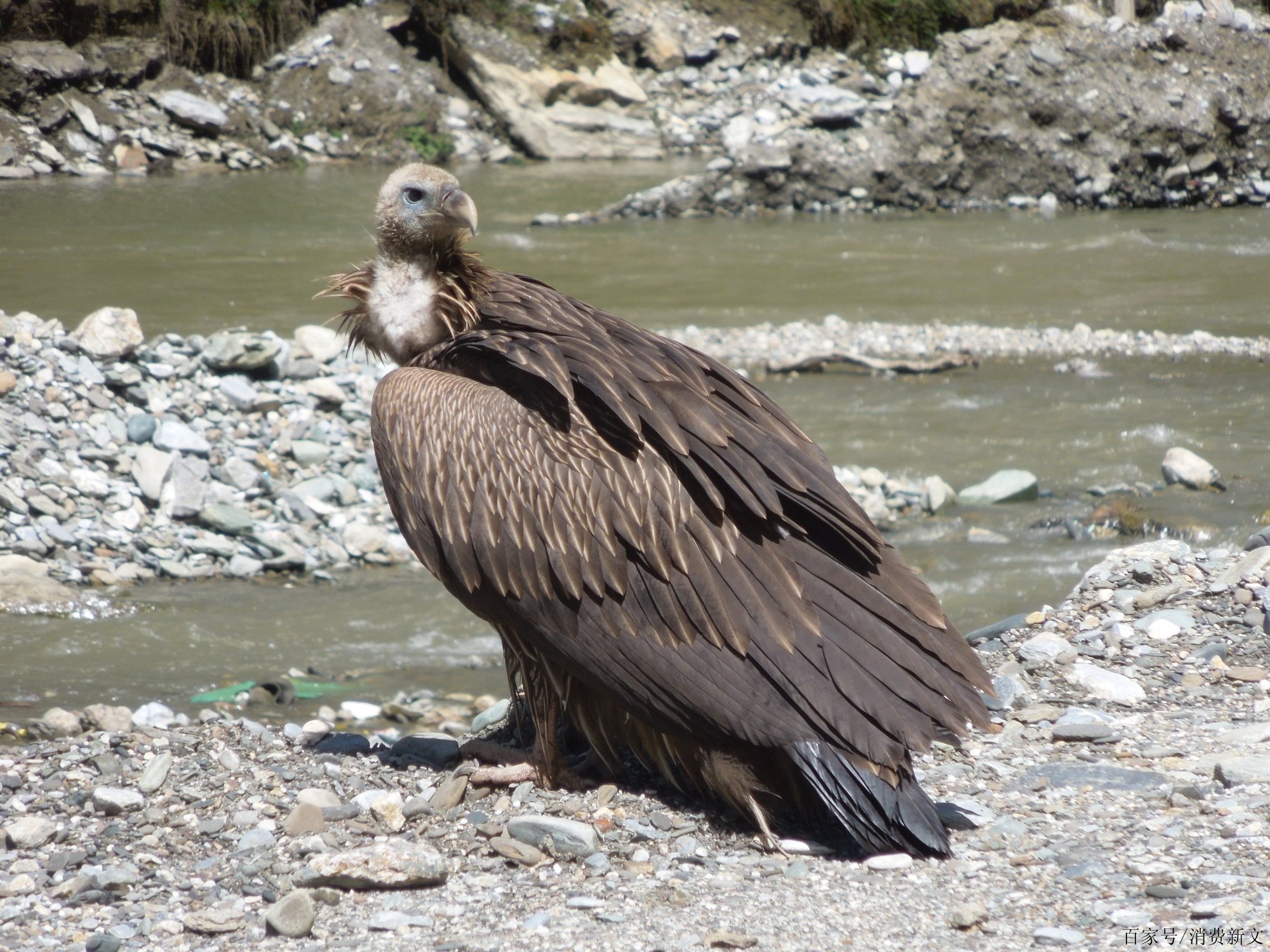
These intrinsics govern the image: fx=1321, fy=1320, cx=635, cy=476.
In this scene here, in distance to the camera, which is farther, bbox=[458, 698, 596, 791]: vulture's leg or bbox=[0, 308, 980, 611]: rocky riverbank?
bbox=[0, 308, 980, 611]: rocky riverbank

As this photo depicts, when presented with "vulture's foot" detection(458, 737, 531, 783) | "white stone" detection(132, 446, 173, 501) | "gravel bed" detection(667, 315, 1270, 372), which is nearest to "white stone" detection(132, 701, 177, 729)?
"vulture's foot" detection(458, 737, 531, 783)

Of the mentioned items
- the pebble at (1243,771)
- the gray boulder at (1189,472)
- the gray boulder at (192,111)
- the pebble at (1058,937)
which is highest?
the gray boulder at (192,111)

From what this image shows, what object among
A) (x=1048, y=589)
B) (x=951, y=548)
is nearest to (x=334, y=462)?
(x=951, y=548)

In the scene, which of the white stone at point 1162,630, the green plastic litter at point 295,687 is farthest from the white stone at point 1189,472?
the green plastic litter at point 295,687

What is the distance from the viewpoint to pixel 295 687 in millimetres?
6117

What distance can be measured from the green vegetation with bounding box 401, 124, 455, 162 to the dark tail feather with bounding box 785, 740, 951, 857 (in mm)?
20575

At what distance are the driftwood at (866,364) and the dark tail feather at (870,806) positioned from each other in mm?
7822

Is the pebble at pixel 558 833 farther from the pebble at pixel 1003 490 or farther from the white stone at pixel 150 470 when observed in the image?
the pebble at pixel 1003 490

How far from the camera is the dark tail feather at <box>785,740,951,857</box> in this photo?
11.2 feet

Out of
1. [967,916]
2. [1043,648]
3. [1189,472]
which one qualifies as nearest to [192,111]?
[1189,472]

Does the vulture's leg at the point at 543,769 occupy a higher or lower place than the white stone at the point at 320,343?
lower

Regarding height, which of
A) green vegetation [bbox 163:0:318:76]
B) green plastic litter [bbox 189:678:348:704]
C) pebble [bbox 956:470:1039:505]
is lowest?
green plastic litter [bbox 189:678:348:704]

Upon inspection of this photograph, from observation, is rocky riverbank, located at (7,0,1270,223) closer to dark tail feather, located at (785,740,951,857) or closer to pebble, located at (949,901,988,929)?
dark tail feather, located at (785,740,951,857)

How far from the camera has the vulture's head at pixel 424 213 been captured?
4391 mm
